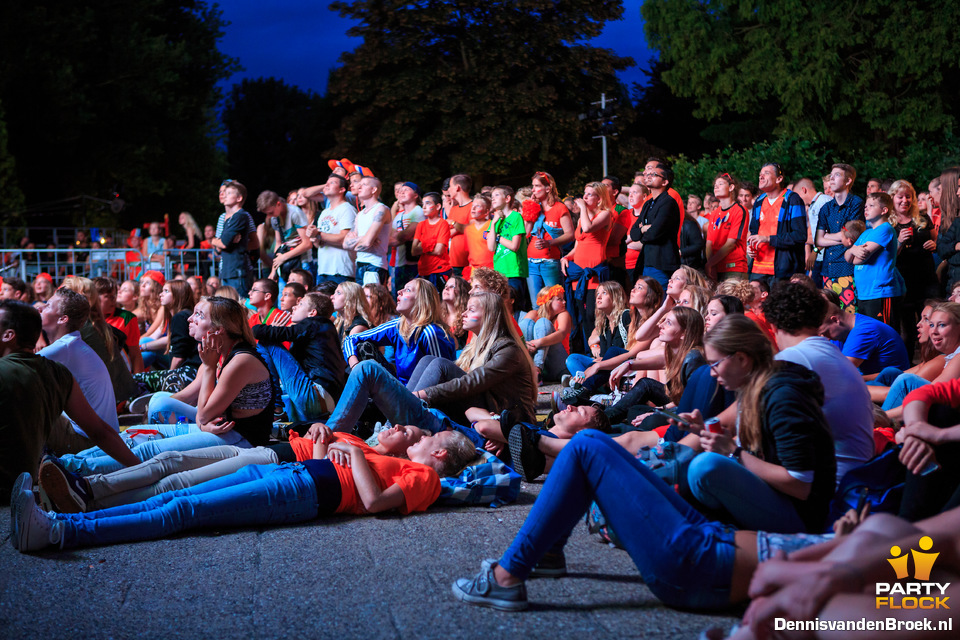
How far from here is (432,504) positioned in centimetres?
487

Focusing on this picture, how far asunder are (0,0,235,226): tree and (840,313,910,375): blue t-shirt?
74.9ft

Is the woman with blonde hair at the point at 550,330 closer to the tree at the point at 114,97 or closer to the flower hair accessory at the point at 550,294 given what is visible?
the flower hair accessory at the point at 550,294

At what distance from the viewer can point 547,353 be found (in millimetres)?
9242

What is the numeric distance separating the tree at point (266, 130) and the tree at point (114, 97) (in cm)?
1241

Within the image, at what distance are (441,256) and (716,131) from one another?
869 inches

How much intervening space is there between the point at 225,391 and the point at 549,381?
185 inches

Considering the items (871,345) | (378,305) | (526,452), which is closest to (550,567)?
(526,452)

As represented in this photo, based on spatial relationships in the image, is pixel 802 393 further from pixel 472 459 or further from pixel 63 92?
pixel 63 92

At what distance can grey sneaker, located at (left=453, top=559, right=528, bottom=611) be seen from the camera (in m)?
3.28

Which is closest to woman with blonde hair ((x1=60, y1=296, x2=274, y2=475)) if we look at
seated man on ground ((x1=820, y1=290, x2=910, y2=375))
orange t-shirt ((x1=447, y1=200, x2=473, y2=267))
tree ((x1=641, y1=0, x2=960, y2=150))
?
seated man on ground ((x1=820, y1=290, x2=910, y2=375))

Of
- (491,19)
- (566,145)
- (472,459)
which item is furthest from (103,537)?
(491,19)

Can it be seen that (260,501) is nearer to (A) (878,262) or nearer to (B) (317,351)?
(B) (317,351)

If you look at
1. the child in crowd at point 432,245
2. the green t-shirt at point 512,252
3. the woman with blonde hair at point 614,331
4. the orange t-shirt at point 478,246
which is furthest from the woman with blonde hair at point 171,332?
the woman with blonde hair at point 614,331

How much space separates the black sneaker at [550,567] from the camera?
3.60 meters
